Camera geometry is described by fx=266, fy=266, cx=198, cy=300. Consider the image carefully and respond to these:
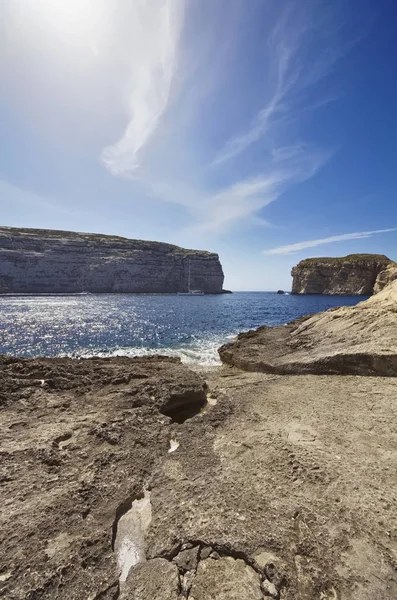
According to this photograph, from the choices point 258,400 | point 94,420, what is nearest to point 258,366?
point 258,400

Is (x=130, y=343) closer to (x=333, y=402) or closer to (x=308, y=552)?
(x=333, y=402)

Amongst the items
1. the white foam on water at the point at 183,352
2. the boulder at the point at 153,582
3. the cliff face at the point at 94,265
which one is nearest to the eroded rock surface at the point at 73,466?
the boulder at the point at 153,582

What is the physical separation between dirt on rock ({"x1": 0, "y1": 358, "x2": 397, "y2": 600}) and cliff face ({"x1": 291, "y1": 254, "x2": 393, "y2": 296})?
433 ft

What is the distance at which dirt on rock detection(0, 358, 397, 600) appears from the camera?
351 centimetres

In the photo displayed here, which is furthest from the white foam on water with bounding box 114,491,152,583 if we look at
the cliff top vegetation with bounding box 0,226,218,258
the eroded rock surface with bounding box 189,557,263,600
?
the cliff top vegetation with bounding box 0,226,218,258

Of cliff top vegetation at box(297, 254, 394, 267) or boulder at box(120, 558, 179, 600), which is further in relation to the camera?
cliff top vegetation at box(297, 254, 394, 267)

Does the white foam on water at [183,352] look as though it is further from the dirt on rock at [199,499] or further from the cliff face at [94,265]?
the cliff face at [94,265]

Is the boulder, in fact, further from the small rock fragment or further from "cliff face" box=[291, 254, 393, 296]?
"cliff face" box=[291, 254, 393, 296]

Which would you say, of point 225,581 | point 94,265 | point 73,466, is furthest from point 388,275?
point 94,265

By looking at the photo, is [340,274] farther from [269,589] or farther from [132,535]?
[132,535]

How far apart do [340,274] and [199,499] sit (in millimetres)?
145228

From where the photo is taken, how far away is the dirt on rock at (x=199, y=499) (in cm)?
351

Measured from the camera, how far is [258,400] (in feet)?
30.2

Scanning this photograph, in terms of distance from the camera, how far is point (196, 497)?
16.0ft
